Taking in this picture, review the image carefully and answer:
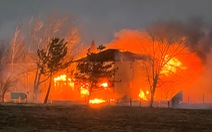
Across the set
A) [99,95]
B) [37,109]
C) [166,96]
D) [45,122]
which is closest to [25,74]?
[99,95]

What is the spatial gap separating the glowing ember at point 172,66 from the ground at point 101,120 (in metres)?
37.6

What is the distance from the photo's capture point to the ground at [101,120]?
20562mm

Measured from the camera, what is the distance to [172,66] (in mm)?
67812

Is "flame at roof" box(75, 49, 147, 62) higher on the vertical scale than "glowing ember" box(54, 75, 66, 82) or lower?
higher

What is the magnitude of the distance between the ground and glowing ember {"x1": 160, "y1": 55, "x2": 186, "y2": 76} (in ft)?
123

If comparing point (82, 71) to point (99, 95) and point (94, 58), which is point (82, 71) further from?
point (99, 95)

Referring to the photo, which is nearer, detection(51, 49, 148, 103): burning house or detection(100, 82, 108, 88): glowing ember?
detection(100, 82, 108, 88): glowing ember

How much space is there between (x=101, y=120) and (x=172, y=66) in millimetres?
46364

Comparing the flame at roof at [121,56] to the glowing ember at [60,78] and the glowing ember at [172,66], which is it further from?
the glowing ember at [60,78]

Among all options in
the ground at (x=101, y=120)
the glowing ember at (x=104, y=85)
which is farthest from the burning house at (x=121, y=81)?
the ground at (x=101, y=120)

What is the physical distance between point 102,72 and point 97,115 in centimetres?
2059

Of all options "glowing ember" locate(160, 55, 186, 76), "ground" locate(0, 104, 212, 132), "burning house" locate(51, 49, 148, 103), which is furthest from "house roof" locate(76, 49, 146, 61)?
"ground" locate(0, 104, 212, 132)

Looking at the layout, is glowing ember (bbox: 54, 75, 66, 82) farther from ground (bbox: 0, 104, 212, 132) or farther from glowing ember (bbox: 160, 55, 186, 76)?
ground (bbox: 0, 104, 212, 132)

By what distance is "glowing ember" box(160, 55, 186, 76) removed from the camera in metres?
66.6
